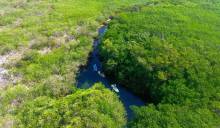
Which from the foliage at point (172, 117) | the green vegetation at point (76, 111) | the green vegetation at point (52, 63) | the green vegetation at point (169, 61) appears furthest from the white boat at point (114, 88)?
the foliage at point (172, 117)

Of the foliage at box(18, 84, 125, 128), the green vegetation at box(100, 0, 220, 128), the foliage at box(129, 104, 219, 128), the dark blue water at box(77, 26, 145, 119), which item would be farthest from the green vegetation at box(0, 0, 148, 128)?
the green vegetation at box(100, 0, 220, 128)

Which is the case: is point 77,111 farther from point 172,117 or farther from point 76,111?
point 172,117

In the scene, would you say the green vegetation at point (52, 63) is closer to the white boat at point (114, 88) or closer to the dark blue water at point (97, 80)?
the dark blue water at point (97, 80)

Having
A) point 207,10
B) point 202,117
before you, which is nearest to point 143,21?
point 207,10

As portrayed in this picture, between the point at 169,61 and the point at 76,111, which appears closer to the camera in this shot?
the point at 76,111

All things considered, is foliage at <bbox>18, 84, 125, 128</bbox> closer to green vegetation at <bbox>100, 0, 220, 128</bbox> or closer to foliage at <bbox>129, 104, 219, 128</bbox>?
foliage at <bbox>129, 104, 219, 128</bbox>

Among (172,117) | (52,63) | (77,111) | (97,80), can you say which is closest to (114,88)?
(97,80)
